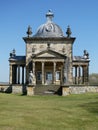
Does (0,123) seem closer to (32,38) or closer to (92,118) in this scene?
(92,118)

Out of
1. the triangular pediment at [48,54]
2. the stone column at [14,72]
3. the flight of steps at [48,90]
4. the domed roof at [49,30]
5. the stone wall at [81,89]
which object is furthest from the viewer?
the domed roof at [49,30]

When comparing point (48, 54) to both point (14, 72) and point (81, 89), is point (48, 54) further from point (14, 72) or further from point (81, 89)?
point (81, 89)

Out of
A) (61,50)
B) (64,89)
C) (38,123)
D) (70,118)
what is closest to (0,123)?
(38,123)

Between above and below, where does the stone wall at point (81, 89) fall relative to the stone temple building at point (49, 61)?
below

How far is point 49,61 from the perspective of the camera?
5556 centimetres

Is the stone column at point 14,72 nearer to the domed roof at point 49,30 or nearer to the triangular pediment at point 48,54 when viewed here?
the triangular pediment at point 48,54

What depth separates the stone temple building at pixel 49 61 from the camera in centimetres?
5581

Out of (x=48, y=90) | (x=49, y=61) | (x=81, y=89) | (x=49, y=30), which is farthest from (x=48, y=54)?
(x=81, y=89)

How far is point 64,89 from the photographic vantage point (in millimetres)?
47500

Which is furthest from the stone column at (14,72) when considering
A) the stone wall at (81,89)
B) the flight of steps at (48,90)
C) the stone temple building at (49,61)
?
the stone wall at (81,89)

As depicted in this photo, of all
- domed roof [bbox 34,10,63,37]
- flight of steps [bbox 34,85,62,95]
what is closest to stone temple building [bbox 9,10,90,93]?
domed roof [bbox 34,10,63,37]

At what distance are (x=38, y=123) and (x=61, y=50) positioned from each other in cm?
4161

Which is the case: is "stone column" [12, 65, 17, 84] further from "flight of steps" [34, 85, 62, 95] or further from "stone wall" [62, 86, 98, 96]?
"stone wall" [62, 86, 98, 96]

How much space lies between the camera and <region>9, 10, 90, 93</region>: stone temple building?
55.8 metres
